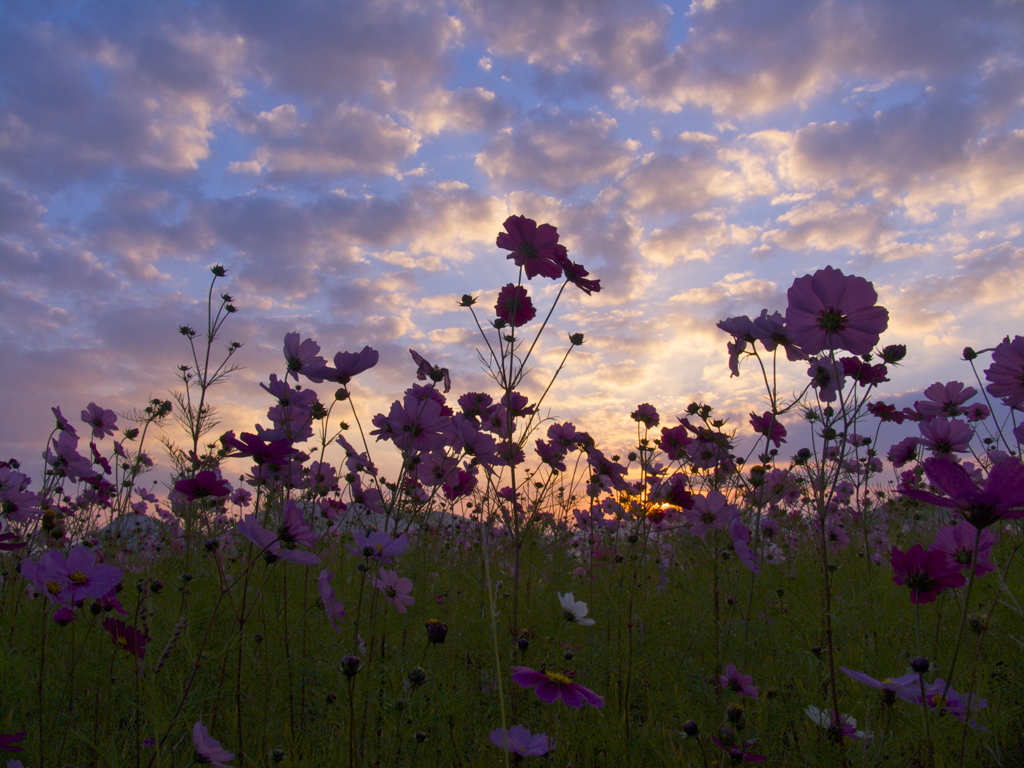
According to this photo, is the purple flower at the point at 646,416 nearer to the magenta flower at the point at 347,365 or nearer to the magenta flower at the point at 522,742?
the magenta flower at the point at 347,365

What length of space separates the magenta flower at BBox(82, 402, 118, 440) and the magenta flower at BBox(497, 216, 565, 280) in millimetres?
3205

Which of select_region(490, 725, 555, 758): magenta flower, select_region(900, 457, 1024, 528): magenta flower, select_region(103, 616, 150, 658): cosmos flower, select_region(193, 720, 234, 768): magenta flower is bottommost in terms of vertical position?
select_region(490, 725, 555, 758): magenta flower

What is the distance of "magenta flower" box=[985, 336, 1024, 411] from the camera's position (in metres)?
1.78

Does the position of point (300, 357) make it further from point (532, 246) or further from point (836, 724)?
point (836, 724)

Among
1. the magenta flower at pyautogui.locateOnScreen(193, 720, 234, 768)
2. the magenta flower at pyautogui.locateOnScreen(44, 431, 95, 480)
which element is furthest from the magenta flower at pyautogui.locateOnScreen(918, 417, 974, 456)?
the magenta flower at pyautogui.locateOnScreen(44, 431, 95, 480)

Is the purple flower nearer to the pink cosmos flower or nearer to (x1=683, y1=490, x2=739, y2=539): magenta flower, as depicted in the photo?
(x1=683, y1=490, x2=739, y2=539): magenta flower

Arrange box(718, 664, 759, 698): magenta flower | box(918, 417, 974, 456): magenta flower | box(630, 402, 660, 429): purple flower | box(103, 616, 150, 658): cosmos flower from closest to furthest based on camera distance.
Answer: box(103, 616, 150, 658): cosmos flower, box(718, 664, 759, 698): magenta flower, box(918, 417, 974, 456): magenta flower, box(630, 402, 660, 429): purple flower

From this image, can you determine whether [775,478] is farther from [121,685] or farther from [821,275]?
[121,685]

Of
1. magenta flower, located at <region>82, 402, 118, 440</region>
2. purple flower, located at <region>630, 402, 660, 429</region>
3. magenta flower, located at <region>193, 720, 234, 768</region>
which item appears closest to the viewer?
magenta flower, located at <region>193, 720, 234, 768</region>

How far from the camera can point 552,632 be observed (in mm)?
2604

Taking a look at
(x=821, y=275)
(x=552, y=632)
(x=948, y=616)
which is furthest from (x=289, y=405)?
(x=948, y=616)

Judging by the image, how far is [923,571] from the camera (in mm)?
1199

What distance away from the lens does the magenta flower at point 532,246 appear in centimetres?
215

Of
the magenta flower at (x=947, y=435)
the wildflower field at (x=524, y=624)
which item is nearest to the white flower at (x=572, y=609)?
the wildflower field at (x=524, y=624)
